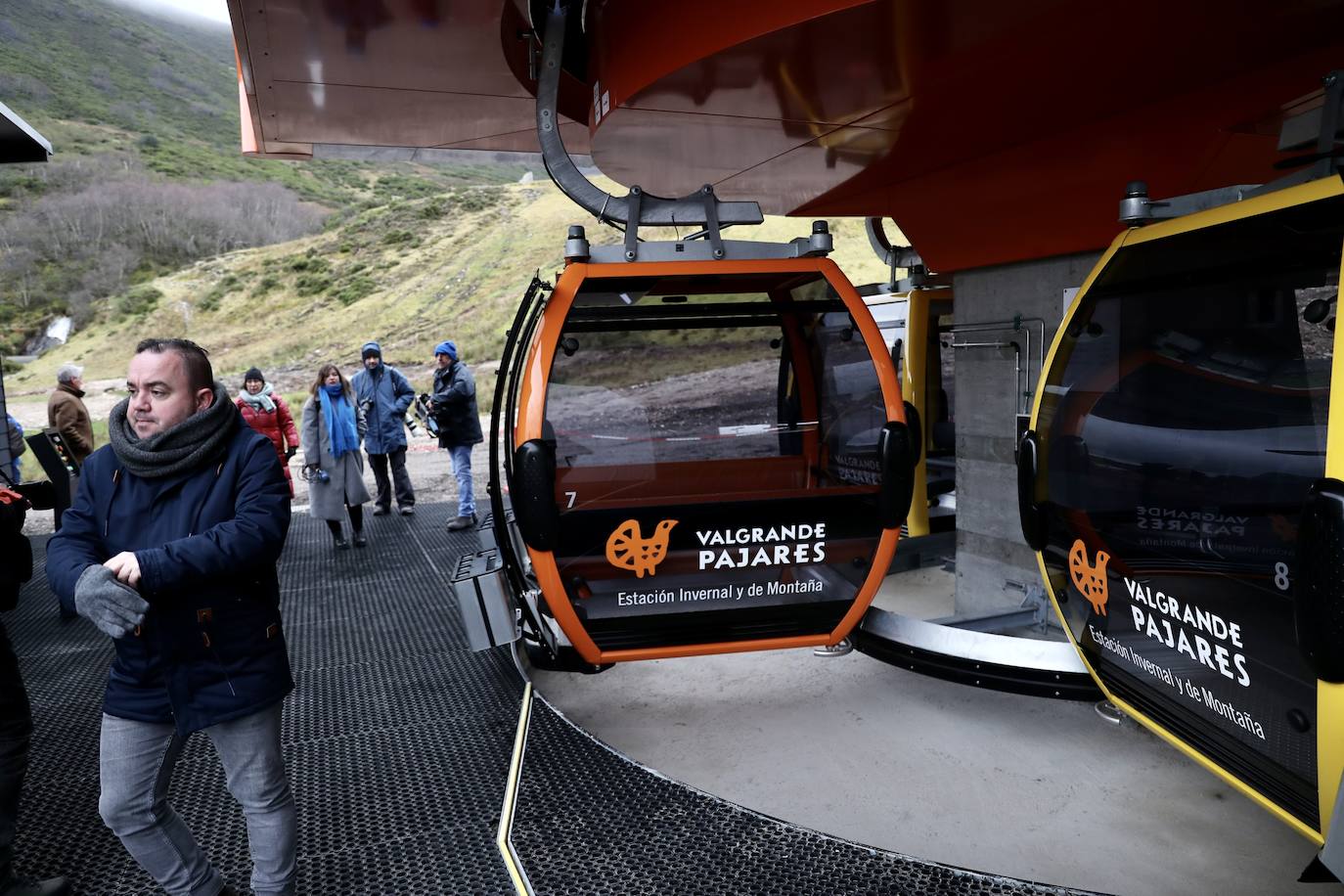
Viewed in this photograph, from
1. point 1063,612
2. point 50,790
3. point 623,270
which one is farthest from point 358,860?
point 1063,612

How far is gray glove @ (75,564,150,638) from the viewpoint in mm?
1756

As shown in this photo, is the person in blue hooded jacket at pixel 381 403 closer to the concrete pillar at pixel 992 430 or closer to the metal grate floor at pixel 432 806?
the metal grate floor at pixel 432 806

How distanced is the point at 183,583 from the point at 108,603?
14 cm

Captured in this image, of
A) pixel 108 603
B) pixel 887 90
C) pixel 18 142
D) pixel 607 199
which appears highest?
pixel 18 142

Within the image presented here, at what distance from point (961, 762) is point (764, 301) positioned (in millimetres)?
2035

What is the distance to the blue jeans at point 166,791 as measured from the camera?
1.99m

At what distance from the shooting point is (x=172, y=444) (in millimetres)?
1936

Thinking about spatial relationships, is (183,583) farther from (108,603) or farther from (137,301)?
(137,301)

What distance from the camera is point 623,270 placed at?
10.1 feet

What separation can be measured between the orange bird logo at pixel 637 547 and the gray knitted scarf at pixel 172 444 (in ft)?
4.86

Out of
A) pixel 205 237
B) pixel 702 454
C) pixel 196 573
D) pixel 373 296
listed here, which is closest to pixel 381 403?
pixel 702 454

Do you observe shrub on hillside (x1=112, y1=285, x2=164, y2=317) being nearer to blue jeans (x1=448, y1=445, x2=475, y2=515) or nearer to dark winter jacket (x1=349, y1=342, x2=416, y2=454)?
dark winter jacket (x1=349, y1=342, x2=416, y2=454)

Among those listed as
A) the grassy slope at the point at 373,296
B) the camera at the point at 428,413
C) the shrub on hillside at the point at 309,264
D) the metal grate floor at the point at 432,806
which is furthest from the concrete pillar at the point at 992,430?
the shrub on hillside at the point at 309,264

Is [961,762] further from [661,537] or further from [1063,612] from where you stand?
[661,537]
